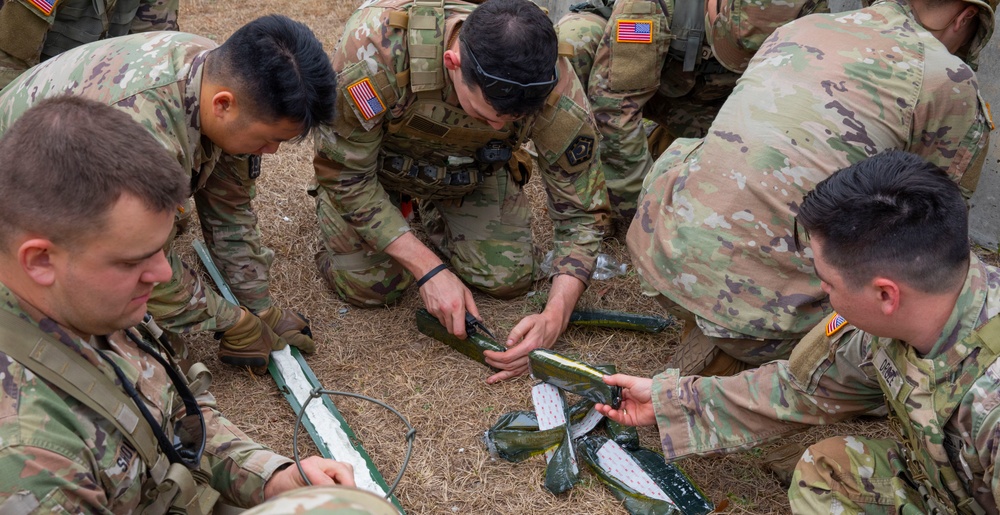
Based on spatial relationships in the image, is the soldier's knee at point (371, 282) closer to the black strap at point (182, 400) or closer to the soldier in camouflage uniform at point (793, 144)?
the soldier in camouflage uniform at point (793, 144)

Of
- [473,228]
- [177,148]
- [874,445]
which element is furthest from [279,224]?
[874,445]

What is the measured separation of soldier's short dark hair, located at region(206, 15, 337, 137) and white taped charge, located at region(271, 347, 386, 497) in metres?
1.26

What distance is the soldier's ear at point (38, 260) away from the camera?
1729 mm

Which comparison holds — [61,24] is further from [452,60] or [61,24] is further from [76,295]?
→ [76,295]

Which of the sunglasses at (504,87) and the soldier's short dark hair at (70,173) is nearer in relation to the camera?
the soldier's short dark hair at (70,173)

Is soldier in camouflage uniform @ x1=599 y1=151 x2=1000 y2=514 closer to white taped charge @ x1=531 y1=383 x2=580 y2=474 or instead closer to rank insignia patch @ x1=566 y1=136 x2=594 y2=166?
white taped charge @ x1=531 y1=383 x2=580 y2=474

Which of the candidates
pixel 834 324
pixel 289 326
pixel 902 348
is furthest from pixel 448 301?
pixel 902 348

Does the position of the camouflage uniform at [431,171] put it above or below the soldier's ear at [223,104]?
below

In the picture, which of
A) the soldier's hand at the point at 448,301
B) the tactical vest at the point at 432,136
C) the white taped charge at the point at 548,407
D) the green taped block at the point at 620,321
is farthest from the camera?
the green taped block at the point at 620,321

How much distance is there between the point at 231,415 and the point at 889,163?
9.34 feet

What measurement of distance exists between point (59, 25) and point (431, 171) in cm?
226

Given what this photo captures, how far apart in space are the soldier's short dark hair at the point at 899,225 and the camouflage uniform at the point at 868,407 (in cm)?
14

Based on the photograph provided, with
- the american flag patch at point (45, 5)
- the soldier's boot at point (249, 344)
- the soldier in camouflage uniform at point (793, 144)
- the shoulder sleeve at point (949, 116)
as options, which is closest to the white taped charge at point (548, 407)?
the soldier in camouflage uniform at point (793, 144)

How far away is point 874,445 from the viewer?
9.11 ft
